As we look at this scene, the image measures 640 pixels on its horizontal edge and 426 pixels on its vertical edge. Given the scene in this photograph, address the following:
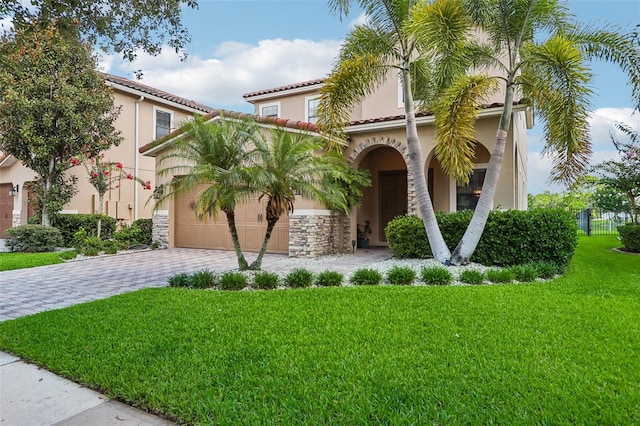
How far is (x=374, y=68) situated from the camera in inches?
371

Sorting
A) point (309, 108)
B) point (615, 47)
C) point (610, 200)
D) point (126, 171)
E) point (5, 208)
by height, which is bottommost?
point (5, 208)

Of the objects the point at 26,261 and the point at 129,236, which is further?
the point at 129,236

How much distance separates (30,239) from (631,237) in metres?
22.2

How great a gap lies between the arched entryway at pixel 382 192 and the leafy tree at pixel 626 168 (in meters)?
8.32

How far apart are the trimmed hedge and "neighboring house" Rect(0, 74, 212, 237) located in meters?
Answer: 14.7

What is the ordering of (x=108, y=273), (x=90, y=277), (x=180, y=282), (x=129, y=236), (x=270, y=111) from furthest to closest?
(x=270, y=111)
(x=129, y=236)
(x=108, y=273)
(x=90, y=277)
(x=180, y=282)

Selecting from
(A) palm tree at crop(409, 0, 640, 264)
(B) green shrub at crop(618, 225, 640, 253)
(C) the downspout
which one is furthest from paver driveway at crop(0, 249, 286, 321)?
(B) green shrub at crop(618, 225, 640, 253)

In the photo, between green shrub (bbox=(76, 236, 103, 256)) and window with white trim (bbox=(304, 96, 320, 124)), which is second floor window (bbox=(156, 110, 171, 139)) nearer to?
window with white trim (bbox=(304, 96, 320, 124))

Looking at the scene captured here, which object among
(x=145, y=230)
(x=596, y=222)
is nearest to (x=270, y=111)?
(x=145, y=230)

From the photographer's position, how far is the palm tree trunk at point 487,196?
8.95 metres

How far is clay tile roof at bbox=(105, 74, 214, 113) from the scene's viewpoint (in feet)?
57.9

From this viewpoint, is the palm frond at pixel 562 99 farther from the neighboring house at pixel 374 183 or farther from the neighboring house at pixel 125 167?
the neighboring house at pixel 125 167

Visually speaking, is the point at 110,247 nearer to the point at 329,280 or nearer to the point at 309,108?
the point at 329,280

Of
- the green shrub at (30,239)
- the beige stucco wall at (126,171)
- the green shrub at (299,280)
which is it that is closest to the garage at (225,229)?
the beige stucco wall at (126,171)
